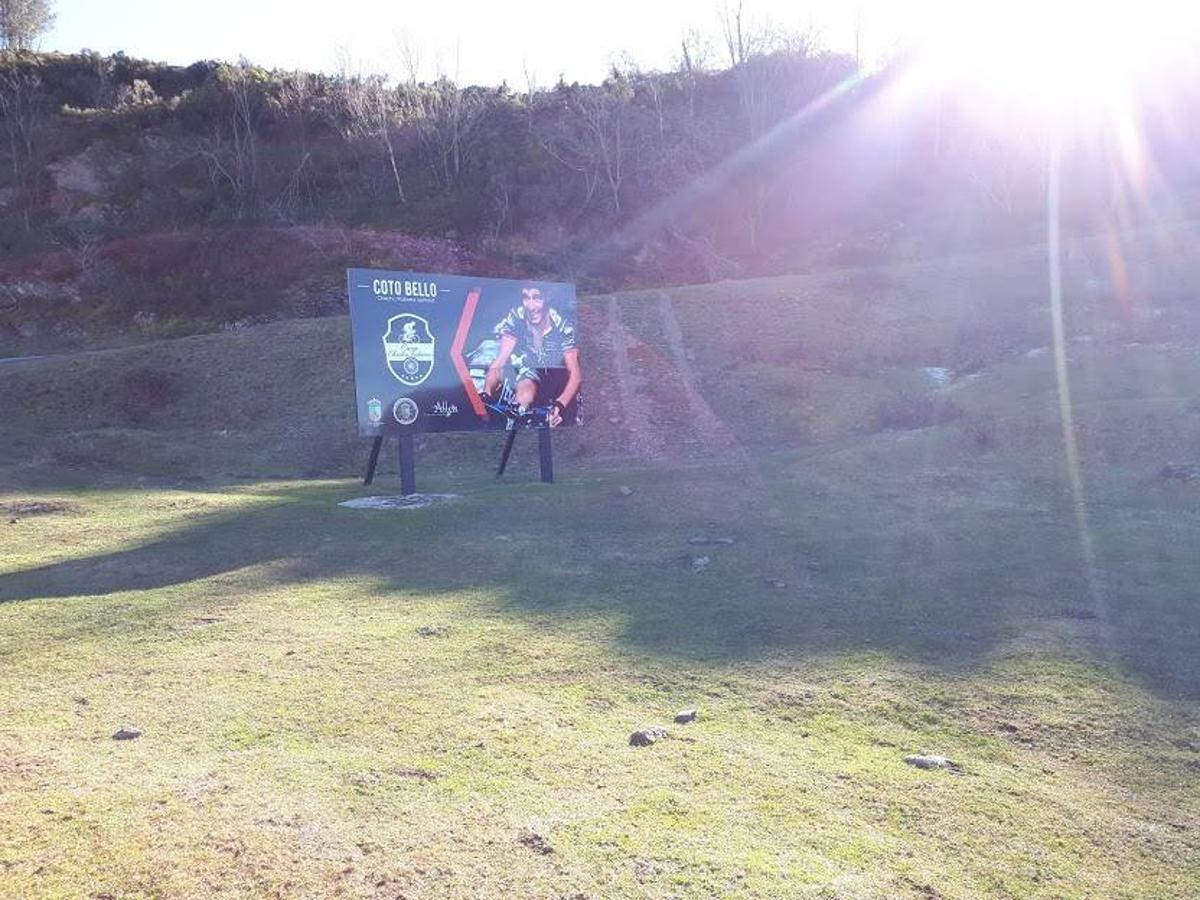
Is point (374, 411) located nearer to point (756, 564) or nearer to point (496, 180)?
point (756, 564)

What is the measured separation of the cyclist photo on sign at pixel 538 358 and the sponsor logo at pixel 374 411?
6.01ft

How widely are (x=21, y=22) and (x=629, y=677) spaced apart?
288 feet

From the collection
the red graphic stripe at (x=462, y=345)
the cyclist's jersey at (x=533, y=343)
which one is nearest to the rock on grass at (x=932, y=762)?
the red graphic stripe at (x=462, y=345)

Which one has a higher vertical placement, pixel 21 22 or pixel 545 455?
pixel 21 22

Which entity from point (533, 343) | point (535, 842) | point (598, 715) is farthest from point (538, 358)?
point (535, 842)

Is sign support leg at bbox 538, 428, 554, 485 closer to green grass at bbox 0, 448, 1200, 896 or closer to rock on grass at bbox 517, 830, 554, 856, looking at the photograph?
green grass at bbox 0, 448, 1200, 896

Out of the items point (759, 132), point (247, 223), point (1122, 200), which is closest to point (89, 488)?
point (247, 223)

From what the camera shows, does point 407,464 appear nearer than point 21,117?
Yes

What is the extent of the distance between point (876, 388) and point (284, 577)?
17.9m

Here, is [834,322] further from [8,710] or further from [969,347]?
[8,710]

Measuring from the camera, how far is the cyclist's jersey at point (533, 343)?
16.8 m

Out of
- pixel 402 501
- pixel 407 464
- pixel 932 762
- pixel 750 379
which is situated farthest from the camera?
pixel 750 379

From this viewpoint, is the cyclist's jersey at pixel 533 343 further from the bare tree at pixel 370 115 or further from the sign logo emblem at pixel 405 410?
the bare tree at pixel 370 115

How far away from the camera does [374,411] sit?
15.0 m
